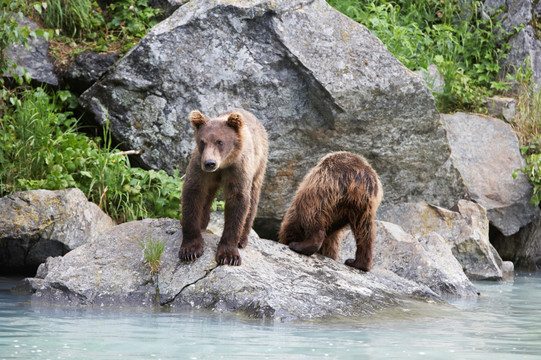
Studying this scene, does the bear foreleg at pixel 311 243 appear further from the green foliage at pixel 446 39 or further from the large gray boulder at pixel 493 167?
the green foliage at pixel 446 39

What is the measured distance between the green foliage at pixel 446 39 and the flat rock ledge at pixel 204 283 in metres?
5.80

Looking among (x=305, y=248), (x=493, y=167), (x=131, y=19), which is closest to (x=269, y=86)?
(x=131, y=19)

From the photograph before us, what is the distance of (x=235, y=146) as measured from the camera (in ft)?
18.8

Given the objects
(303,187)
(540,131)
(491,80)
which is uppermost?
(491,80)

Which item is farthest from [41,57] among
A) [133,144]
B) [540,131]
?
[540,131]

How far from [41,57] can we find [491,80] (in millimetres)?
7675

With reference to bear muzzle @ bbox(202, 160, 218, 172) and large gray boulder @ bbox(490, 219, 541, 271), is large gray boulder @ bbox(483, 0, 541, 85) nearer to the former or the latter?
large gray boulder @ bbox(490, 219, 541, 271)

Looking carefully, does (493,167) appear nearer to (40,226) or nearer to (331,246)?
(331,246)

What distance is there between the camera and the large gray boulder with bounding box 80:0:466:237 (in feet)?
28.9

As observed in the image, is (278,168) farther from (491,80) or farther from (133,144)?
(491,80)

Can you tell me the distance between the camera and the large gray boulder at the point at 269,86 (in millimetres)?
8805

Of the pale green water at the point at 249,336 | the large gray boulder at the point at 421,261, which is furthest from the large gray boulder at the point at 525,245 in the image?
the pale green water at the point at 249,336

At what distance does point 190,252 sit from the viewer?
5676mm

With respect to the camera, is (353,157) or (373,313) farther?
(353,157)
